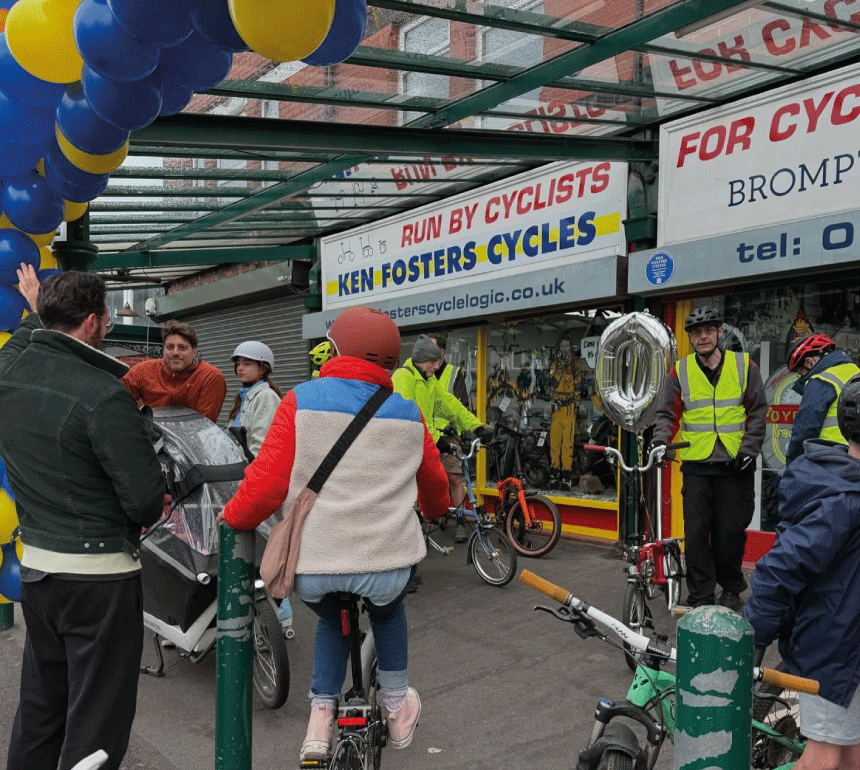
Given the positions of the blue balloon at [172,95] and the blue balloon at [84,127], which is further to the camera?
the blue balloon at [84,127]

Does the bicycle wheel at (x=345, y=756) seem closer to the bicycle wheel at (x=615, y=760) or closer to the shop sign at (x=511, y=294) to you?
the bicycle wheel at (x=615, y=760)

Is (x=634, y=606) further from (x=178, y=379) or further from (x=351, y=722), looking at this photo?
(x=178, y=379)

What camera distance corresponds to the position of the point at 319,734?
296 centimetres

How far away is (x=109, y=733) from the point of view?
2766mm

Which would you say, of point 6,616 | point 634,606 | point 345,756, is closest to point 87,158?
point 345,756

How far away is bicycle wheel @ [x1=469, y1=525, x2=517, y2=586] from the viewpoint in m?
6.89

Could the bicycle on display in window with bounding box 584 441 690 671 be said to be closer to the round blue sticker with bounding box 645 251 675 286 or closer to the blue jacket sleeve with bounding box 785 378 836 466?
the blue jacket sleeve with bounding box 785 378 836 466

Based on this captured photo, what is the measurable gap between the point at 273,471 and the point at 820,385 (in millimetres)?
3695

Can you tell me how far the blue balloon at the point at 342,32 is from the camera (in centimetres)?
265

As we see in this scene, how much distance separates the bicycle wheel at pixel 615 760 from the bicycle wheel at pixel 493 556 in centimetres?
428

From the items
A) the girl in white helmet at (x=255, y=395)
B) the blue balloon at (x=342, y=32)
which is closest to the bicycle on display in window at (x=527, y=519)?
the girl in white helmet at (x=255, y=395)

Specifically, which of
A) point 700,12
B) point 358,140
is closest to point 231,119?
point 358,140

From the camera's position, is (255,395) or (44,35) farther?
(255,395)

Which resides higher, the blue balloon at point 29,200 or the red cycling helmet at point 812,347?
the blue balloon at point 29,200
